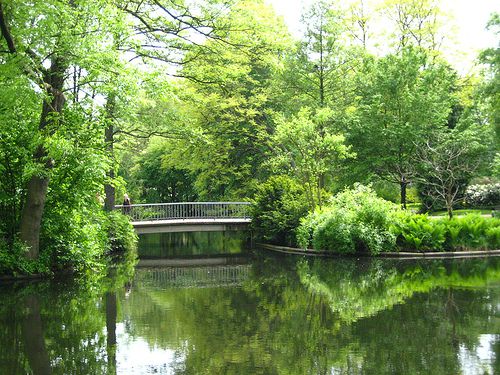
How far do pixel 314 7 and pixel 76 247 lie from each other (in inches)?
669

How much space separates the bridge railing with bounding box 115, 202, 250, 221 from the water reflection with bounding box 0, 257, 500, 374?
11.9 m

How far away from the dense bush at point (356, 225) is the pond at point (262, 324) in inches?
130

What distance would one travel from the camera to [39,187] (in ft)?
46.6

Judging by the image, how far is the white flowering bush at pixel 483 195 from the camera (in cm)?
3219

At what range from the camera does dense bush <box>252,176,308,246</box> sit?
22766 mm

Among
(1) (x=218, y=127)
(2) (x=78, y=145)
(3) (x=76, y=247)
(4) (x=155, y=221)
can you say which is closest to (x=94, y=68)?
(2) (x=78, y=145)

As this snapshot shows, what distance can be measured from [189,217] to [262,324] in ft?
59.4

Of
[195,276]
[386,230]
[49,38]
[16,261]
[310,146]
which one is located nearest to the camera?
[49,38]

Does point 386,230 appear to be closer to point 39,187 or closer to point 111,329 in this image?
point 39,187

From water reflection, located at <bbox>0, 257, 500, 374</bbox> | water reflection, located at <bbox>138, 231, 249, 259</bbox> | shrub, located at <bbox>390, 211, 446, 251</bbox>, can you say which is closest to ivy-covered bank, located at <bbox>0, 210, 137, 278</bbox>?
water reflection, located at <bbox>0, 257, 500, 374</bbox>

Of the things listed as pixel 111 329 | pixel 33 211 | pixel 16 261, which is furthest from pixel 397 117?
pixel 111 329

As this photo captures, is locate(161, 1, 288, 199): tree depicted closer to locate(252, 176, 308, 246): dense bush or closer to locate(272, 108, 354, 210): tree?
locate(252, 176, 308, 246): dense bush

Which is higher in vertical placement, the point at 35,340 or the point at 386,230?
the point at 386,230

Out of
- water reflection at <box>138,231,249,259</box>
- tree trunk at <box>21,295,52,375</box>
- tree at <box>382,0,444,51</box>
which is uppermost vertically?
tree at <box>382,0,444,51</box>
